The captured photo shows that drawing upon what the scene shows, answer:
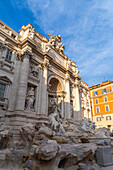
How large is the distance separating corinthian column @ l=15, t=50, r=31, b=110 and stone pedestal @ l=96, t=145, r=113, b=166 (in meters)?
6.63

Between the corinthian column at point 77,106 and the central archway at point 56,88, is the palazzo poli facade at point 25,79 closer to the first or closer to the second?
the central archway at point 56,88

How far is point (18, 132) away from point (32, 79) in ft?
18.0

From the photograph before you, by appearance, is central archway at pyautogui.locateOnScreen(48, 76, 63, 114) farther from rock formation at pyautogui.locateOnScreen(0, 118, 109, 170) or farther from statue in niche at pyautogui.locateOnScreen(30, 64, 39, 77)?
rock formation at pyautogui.locateOnScreen(0, 118, 109, 170)

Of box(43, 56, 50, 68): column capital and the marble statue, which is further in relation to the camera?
box(43, 56, 50, 68): column capital

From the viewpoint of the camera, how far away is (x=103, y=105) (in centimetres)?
2778

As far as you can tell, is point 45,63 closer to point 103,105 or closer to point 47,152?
point 47,152

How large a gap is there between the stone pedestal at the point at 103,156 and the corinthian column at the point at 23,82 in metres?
6.63

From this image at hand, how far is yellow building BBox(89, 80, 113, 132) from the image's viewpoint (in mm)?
25781

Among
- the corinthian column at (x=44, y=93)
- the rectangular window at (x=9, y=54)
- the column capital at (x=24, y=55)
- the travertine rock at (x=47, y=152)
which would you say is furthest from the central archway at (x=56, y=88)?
the travertine rock at (x=47, y=152)

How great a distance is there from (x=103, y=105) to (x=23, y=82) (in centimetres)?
2306

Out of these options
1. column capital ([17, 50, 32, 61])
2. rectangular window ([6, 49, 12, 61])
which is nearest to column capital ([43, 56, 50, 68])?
column capital ([17, 50, 32, 61])

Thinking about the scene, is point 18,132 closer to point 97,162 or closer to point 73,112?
point 97,162

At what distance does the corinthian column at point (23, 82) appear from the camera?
992 cm

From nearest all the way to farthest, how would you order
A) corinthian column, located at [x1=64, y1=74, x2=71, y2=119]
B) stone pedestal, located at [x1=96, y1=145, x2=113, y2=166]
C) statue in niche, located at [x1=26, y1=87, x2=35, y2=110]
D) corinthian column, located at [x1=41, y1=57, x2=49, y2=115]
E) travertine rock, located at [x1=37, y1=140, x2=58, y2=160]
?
travertine rock, located at [x1=37, y1=140, x2=58, y2=160], stone pedestal, located at [x1=96, y1=145, x2=113, y2=166], statue in niche, located at [x1=26, y1=87, x2=35, y2=110], corinthian column, located at [x1=41, y1=57, x2=49, y2=115], corinthian column, located at [x1=64, y1=74, x2=71, y2=119]
